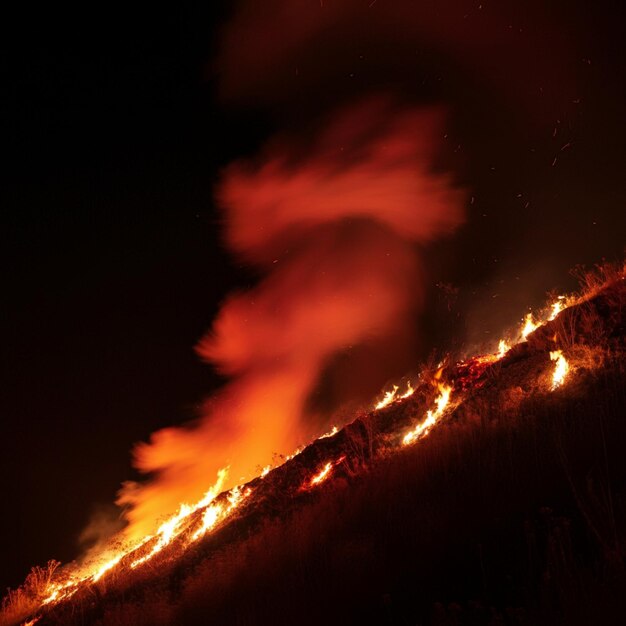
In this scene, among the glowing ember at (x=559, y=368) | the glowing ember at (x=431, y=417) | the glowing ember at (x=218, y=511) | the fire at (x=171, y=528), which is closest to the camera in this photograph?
the glowing ember at (x=559, y=368)

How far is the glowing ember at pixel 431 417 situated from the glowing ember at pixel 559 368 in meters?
2.43

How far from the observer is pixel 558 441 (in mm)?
5234

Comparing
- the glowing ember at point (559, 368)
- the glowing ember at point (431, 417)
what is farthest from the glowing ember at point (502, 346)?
the glowing ember at point (559, 368)

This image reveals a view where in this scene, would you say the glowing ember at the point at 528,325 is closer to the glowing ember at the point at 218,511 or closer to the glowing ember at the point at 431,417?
the glowing ember at the point at 431,417

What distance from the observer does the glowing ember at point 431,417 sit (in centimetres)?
1046

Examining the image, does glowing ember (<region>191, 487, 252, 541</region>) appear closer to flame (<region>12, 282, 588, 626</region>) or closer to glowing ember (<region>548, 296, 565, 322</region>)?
flame (<region>12, 282, 588, 626</region>)

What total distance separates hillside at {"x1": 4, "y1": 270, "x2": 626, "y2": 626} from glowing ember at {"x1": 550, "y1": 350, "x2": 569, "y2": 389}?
73 mm

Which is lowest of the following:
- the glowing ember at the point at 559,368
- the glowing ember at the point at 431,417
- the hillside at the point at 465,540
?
the hillside at the point at 465,540

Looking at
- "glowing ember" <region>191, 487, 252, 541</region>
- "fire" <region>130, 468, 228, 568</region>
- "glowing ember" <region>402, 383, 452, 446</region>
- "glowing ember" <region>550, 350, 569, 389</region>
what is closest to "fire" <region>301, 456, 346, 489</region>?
"glowing ember" <region>402, 383, 452, 446</region>

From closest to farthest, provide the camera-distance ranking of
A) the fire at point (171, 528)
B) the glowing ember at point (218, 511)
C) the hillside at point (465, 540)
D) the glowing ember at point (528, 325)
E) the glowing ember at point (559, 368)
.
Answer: the hillside at point (465, 540)
the glowing ember at point (559, 368)
the glowing ember at point (218, 511)
the fire at point (171, 528)
the glowing ember at point (528, 325)

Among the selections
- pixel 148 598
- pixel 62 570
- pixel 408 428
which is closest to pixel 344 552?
pixel 148 598

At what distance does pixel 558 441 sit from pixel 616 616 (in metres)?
2.80

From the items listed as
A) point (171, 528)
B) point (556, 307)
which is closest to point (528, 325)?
point (556, 307)

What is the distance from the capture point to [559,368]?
8.91 m
